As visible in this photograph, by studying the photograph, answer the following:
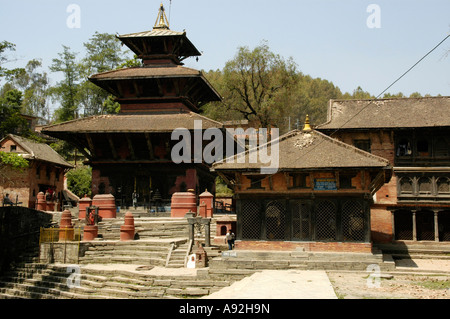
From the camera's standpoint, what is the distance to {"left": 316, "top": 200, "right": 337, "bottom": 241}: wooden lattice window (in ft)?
63.0

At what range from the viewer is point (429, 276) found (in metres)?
16.7

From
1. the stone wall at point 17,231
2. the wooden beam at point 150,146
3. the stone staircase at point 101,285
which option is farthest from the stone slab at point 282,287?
the wooden beam at point 150,146

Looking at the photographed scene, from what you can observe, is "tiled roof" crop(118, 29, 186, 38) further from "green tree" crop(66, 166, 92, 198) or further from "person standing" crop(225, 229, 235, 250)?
"green tree" crop(66, 166, 92, 198)

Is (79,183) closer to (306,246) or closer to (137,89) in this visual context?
(137,89)

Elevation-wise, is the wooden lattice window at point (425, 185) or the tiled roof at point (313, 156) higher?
the tiled roof at point (313, 156)

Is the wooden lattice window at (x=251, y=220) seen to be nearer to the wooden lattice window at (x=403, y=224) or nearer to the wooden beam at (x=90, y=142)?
the wooden lattice window at (x=403, y=224)

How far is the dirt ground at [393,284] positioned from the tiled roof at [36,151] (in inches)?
1153

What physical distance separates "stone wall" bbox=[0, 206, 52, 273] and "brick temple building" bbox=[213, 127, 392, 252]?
40.4 feet

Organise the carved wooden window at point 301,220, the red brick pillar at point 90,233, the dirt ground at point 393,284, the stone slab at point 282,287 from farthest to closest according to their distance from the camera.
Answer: the red brick pillar at point 90,233 < the carved wooden window at point 301,220 < the dirt ground at point 393,284 < the stone slab at point 282,287

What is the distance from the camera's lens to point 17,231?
26.4 m

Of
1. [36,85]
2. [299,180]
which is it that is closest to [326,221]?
[299,180]

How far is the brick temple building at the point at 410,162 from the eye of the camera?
2698cm

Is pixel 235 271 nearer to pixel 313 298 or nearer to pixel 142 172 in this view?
pixel 313 298
